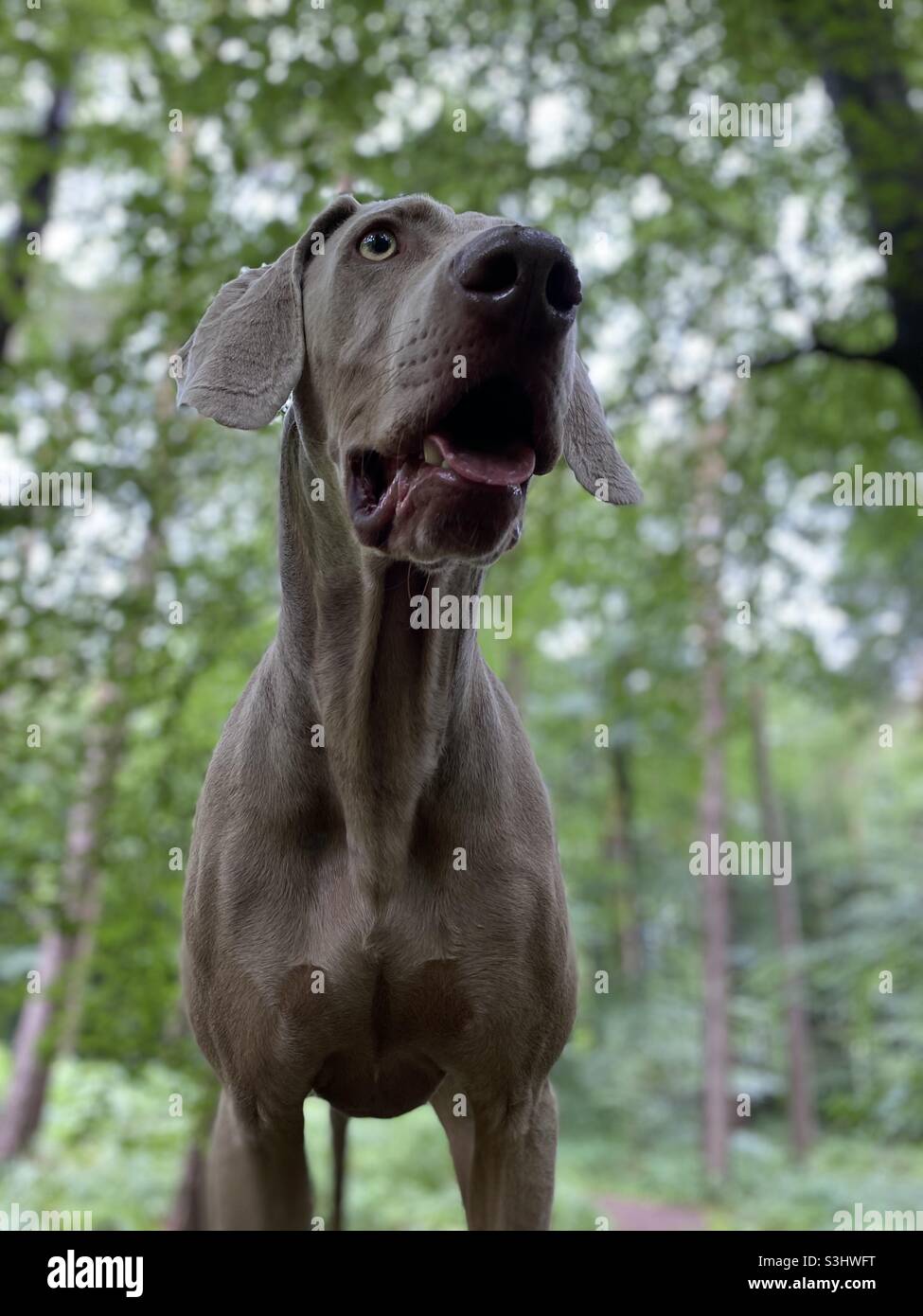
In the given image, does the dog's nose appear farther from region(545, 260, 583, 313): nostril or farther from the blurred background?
the blurred background

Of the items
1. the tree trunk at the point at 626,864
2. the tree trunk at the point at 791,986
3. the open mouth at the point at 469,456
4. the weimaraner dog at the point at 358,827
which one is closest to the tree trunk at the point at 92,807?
the weimaraner dog at the point at 358,827

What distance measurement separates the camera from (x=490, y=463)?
1455 millimetres

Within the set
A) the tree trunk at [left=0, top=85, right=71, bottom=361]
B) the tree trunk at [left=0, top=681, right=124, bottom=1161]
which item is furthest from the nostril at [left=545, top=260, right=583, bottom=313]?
the tree trunk at [left=0, top=85, right=71, bottom=361]

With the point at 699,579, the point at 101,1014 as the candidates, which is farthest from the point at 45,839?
the point at 699,579

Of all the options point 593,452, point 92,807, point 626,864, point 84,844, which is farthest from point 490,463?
point 626,864

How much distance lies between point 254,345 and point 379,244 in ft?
0.77

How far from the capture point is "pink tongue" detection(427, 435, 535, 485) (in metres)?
1.42

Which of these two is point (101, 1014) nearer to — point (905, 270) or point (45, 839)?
point (45, 839)

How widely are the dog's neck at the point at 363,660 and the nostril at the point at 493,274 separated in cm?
45

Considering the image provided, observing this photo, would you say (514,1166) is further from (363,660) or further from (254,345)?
(254,345)

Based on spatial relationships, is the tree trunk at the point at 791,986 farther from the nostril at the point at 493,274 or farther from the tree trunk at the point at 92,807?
the nostril at the point at 493,274

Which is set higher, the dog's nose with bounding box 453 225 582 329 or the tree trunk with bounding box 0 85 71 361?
the tree trunk with bounding box 0 85 71 361

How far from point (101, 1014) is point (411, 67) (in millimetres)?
4395

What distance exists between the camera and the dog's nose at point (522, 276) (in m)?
1.37
